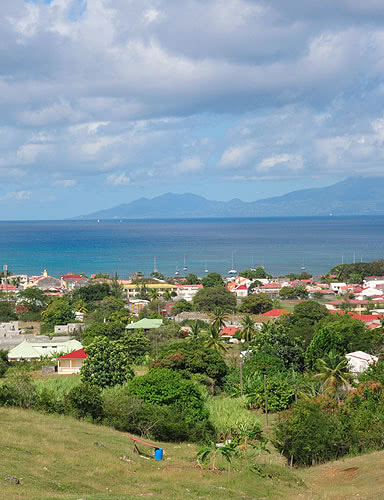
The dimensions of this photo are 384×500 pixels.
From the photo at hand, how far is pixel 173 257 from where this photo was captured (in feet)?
567

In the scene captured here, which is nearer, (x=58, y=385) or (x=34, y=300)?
(x=58, y=385)

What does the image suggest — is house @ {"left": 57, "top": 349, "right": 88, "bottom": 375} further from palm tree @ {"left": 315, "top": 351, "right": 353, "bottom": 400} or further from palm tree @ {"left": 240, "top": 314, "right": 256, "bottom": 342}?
palm tree @ {"left": 315, "top": 351, "right": 353, "bottom": 400}

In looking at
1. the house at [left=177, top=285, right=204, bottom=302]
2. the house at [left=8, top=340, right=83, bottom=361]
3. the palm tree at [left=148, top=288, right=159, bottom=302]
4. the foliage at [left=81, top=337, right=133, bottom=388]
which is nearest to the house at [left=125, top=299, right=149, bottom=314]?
the palm tree at [left=148, top=288, right=159, bottom=302]

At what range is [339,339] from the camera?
4525 cm

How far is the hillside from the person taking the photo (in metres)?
17.0

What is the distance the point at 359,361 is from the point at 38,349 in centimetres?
2623

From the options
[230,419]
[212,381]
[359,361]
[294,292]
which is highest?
[230,419]

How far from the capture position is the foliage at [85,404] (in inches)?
1075

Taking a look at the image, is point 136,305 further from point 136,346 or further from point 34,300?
point 136,346

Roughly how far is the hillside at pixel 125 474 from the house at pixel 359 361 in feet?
59.2

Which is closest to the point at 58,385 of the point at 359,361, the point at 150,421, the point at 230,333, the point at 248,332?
the point at 150,421

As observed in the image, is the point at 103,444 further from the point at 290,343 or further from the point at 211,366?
the point at 290,343

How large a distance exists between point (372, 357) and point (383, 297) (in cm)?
4439

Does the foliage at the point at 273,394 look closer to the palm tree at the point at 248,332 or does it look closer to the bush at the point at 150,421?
the bush at the point at 150,421
